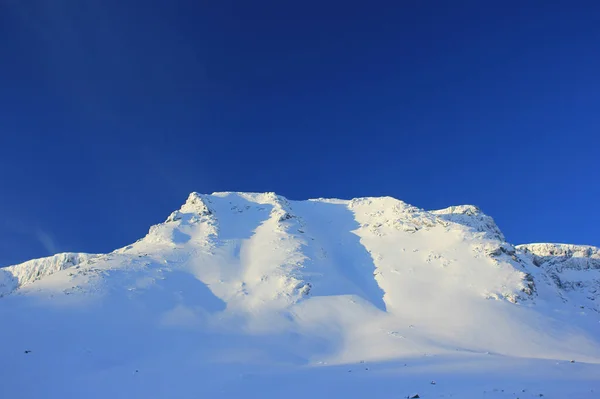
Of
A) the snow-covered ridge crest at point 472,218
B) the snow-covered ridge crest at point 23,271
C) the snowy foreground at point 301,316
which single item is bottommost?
the snowy foreground at point 301,316

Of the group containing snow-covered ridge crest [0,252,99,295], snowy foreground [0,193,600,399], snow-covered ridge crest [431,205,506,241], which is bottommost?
snowy foreground [0,193,600,399]

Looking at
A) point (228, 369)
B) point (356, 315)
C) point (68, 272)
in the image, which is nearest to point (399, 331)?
point (356, 315)

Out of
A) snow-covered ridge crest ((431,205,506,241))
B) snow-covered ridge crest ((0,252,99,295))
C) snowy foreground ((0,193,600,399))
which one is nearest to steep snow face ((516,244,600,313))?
snowy foreground ((0,193,600,399))

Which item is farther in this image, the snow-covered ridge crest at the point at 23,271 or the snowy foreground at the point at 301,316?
the snow-covered ridge crest at the point at 23,271

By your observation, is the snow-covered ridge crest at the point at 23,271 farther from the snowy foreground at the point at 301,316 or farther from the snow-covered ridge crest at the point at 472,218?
the snow-covered ridge crest at the point at 472,218

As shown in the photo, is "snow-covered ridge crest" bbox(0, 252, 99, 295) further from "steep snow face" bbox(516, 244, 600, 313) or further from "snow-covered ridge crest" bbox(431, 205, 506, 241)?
"steep snow face" bbox(516, 244, 600, 313)

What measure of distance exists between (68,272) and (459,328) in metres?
49.8

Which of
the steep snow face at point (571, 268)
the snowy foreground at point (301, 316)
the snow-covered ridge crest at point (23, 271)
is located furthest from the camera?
the snow-covered ridge crest at point (23, 271)

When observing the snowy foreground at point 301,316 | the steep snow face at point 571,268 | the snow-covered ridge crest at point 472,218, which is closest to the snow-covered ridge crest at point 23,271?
the snowy foreground at point 301,316

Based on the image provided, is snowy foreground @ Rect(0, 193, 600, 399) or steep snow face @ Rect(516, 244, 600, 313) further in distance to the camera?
steep snow face @ Rect(516, 244, 600, 313)

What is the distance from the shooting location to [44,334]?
33906 mm

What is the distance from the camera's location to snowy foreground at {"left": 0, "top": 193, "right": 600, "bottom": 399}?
24656 mm

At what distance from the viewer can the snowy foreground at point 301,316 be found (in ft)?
80.9

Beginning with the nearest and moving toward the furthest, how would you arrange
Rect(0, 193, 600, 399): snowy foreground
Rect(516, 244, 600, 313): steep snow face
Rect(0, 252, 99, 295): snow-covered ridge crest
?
Rect(0, 193, 600, 399): snowy foreground, Rect(516, 244, 600, 313): steep snow face, Rect(0, 252, 99, 295): snow-covered ridge crest
